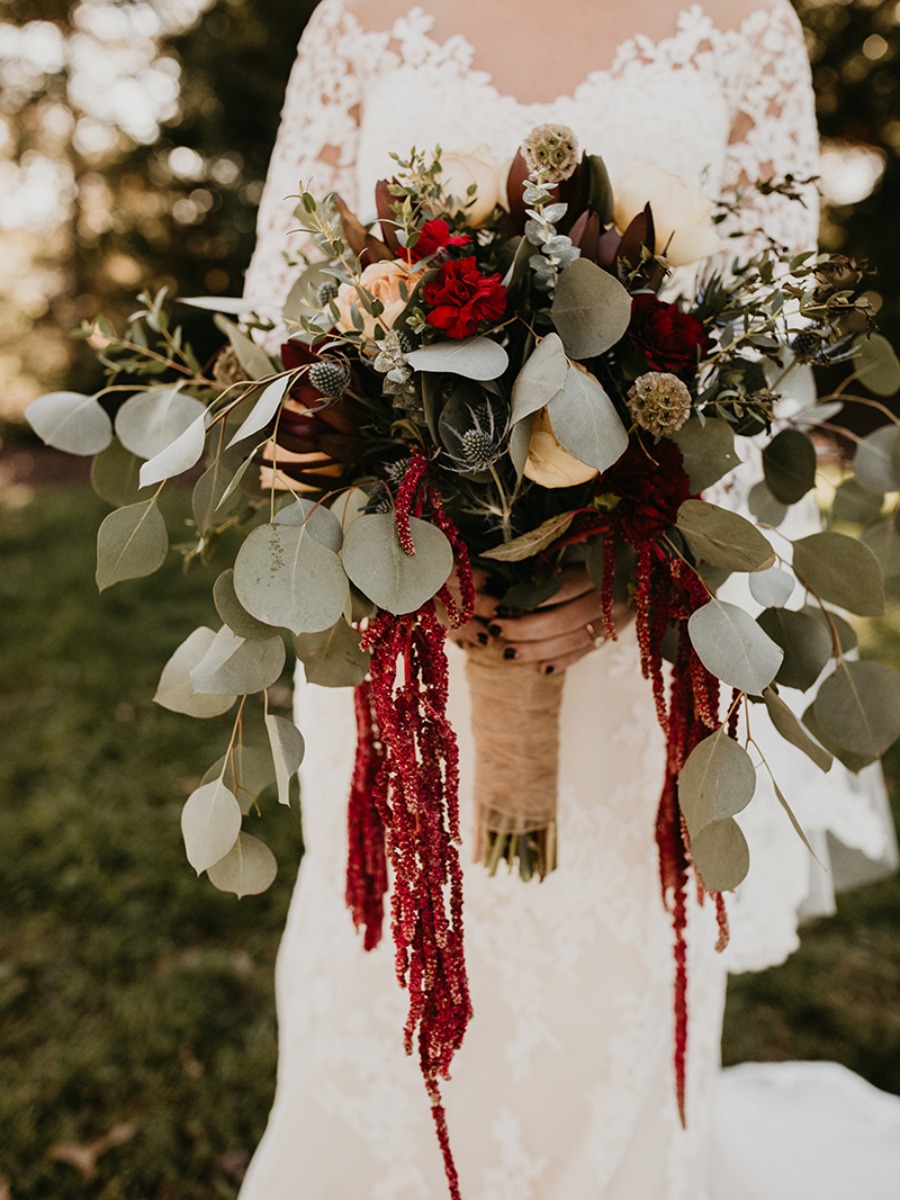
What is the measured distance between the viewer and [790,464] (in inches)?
51.7

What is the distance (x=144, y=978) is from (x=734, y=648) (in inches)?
88.0

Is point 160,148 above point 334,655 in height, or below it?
below

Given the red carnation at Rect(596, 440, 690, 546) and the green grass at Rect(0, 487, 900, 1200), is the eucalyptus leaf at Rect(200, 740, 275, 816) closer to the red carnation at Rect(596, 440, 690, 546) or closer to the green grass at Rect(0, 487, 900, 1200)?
the red carnation at Rect(596, 440, 690, 546)

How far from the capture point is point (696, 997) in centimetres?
172

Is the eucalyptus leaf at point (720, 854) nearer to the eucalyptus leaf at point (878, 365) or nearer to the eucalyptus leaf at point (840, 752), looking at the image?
the eucalyptus leaf at point (840, 752)

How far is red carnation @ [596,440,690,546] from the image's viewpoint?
106 cm

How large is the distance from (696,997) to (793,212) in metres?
1.35

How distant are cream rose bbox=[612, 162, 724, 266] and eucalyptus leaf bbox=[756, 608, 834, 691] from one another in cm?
44

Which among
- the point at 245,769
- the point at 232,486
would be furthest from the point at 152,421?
the point at 245,769

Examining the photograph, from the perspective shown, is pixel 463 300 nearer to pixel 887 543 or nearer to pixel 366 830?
pixel 366 830

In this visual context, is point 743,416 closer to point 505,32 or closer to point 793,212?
point 793,212

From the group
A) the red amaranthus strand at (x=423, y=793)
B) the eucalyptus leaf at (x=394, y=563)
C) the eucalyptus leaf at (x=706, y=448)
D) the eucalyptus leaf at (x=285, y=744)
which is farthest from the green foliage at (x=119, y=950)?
the eucalyptus leaf at (x=706, y=448)

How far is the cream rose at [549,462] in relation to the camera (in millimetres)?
1028

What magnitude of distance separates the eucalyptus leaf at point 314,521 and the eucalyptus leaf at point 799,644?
534 millimetres
